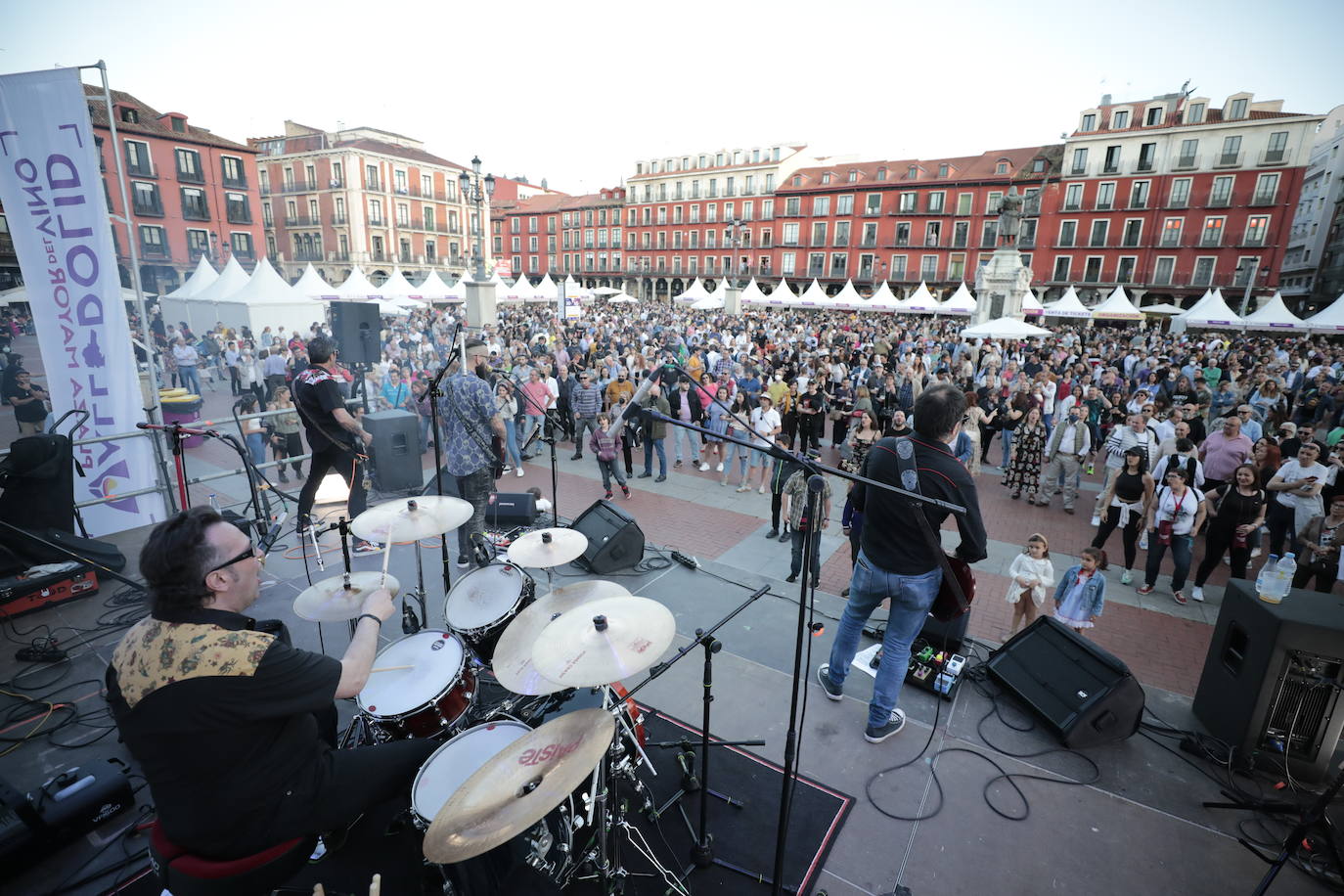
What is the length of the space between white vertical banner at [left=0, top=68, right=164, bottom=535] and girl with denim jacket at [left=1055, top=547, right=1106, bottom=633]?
873 centimetres

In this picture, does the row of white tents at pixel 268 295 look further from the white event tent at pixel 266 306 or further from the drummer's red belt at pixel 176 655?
the drummer's red belt at pixel 176 655

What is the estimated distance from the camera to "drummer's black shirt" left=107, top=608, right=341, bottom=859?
6.46ft

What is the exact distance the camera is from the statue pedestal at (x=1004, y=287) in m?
18.6

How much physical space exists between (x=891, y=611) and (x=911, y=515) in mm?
728

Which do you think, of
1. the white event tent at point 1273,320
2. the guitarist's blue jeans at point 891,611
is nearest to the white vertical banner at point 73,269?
the guitarist's blue jeans at point 891,611

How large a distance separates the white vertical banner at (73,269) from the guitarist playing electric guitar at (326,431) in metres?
1.79

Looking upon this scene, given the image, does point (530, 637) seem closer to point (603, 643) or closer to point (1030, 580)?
point (603, 643)

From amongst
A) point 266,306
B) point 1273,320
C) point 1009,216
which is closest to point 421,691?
point 266,306

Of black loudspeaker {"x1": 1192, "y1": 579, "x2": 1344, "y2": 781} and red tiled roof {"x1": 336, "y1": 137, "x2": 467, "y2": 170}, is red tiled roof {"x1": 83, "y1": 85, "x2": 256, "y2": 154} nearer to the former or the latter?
red tiled roof {"x1": 336, "y1": 137, "x2": 467, "y2": 170}

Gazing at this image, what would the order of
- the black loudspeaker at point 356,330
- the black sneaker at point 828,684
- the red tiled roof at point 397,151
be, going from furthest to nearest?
1. the red tiled roof at point 397,151
2. the black loudspeaker at point 356,330
3. the black sneaker at point 828,684

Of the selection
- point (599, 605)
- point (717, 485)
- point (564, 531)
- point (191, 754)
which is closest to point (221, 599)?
point (191, 754)

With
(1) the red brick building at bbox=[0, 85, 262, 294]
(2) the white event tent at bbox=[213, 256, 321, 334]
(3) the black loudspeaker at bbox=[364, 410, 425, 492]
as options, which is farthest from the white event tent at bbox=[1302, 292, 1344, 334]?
(1) the red brick building at bbox=[0, 85, 262, 294]

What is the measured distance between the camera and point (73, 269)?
5656 mm

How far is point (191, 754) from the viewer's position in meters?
2.02
